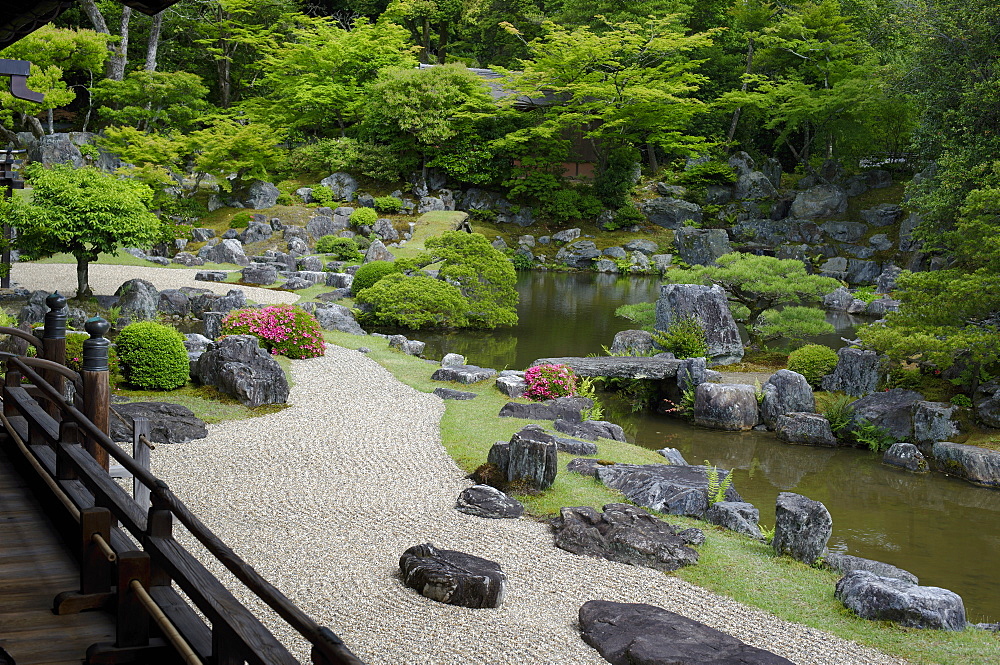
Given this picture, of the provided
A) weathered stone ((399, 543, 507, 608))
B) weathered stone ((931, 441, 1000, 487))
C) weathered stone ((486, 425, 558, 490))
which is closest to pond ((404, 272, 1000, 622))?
weathered stone ((931, 441, 1000, 487))

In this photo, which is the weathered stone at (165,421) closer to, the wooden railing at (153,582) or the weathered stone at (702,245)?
the wooden railing at (153,582)

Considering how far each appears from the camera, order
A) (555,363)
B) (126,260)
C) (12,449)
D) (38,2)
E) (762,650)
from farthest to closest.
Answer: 1. (126,260)
2. (555,363)
3. (12,449)
4. (762,650)
5. (38,2)

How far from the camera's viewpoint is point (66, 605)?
335 centimetres

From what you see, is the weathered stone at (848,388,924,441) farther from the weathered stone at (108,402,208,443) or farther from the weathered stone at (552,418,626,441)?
the weathered stone at (108,402,208,443)

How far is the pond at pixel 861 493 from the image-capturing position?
8148mm

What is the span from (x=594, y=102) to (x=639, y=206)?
4962mm

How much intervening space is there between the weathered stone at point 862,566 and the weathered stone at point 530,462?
9.08 ft

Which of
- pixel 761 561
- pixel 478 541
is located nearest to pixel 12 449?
pixel 478 541

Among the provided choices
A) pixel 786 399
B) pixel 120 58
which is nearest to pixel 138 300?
pixel 786 399

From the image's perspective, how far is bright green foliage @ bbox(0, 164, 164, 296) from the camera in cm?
1502

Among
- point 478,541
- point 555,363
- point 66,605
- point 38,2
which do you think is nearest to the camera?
point 66,605

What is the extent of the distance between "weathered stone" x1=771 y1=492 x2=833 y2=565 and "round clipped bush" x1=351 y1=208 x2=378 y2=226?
22974 mm

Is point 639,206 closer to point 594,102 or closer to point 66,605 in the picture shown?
point 594,102

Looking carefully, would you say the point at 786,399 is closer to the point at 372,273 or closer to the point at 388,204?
the point at 372,273
